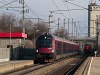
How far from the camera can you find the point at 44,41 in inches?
1741

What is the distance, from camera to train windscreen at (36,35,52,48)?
44.1 m

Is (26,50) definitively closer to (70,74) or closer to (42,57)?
(42,57)

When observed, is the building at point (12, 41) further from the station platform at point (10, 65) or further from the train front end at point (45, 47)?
the station platform at point (10, 65)

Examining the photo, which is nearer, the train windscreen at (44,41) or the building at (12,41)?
the train windscreen at (44,41)

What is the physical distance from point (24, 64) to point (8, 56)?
11.3m

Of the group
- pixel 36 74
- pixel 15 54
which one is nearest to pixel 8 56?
pixel 15 54

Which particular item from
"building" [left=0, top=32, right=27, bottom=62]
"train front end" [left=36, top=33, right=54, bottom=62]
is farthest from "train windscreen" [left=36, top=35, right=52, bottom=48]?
"building" [left=0, top=32, right=27, bottom=62]

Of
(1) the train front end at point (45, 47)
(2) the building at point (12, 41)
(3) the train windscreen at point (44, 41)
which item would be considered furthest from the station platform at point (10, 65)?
(2) the building at point (12, 41)

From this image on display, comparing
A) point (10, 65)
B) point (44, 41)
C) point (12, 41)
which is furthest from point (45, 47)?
point (12, 41)

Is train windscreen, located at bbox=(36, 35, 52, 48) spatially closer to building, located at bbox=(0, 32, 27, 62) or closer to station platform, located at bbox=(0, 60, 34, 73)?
station platform, located at bbox=(0, 60, 34, 73)

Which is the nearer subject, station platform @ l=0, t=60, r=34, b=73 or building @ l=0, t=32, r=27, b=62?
station platform @ l=0, t=60, r=34, b=73

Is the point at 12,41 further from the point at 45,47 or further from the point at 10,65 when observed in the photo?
the point at 10,65

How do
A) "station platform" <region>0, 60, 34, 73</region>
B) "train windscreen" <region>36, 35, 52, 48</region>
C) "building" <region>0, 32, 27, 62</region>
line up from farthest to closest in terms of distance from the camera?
"building" <region>0, 32, 27, 62</region>
"train windscreen" <region>36, 35, 52, 48</region>
"station platform" <region>0, 60, 34, 73</region>

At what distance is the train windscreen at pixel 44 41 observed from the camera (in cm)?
4406
